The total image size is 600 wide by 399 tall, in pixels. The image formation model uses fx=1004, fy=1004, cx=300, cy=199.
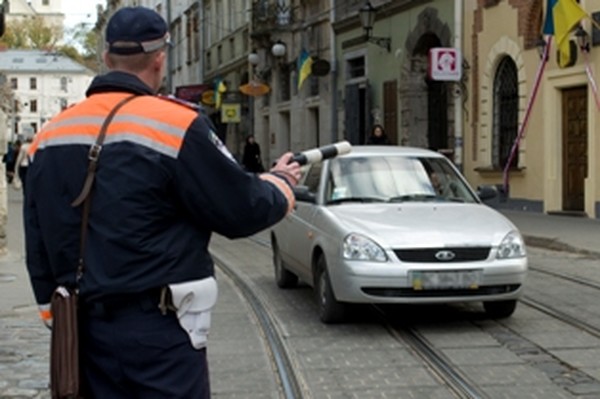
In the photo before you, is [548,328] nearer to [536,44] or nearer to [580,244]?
[580,244]

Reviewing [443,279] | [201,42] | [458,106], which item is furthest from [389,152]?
[201,42]

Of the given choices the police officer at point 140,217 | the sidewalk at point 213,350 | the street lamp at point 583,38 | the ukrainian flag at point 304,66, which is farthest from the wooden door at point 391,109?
the police officer at point 140,217

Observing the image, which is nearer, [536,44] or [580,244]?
[580,244]

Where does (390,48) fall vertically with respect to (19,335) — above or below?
above

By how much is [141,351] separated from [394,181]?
640 cm

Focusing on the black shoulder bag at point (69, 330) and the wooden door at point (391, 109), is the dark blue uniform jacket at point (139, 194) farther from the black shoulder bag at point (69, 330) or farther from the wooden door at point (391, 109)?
the wooden door at point (391, 109)

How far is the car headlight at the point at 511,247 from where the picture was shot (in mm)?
7945

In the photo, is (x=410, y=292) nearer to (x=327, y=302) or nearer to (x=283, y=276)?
(x=327, y=302)

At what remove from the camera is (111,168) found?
282 centimetres

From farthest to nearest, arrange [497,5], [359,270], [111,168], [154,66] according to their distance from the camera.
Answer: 1. [497,5]
2. [359,270]
3. [154,66]
4. [111,168]

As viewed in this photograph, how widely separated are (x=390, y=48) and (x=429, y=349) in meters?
20.0

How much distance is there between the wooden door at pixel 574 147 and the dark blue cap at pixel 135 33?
1707 cm

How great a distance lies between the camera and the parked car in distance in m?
7.73

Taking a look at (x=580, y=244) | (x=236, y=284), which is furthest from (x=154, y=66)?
(x=580, y=244)
